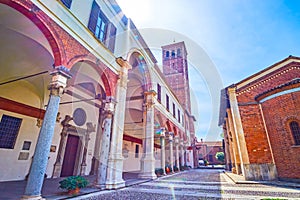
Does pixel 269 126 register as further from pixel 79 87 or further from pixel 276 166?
pixel 79 87

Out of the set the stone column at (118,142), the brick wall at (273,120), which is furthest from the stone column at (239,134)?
the stone column at (118,142)

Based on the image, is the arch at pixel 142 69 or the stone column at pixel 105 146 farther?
the arch at pixel 142 69

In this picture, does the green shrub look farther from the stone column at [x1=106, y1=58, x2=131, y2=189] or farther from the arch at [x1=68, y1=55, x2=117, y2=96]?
the arch at [x1=68, y1=55, x2=117, y2=96]

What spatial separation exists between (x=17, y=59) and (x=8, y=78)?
49.7 inches

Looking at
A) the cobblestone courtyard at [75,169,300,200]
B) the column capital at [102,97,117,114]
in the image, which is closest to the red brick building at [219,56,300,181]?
the cobblestone courtyard at [75,169,300,200]

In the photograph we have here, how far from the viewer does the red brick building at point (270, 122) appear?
7863mm

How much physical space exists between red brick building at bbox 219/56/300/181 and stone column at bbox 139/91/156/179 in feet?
16.1

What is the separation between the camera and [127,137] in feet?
45.7

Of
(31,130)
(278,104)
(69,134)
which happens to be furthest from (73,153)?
(278,104)

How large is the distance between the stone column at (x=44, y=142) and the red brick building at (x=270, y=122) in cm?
905

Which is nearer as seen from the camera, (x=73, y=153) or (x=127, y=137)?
(x=73, y=153)

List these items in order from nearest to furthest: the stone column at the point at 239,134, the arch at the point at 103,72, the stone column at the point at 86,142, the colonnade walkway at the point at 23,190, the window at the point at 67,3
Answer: the colonnade walkway at the point at 23,190
the window at the point at 67,3
the arch at the point at 103,72
the stone column at the point at 239,134
the stone column at the point at 86,142

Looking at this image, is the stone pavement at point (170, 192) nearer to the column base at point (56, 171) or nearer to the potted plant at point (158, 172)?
the column base at point (56, 171)

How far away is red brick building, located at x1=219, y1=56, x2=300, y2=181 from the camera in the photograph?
7863 mm
